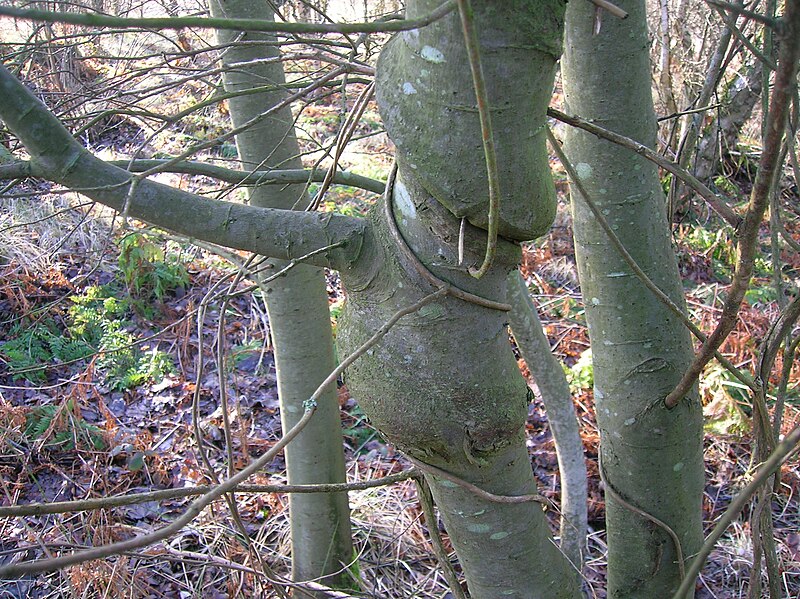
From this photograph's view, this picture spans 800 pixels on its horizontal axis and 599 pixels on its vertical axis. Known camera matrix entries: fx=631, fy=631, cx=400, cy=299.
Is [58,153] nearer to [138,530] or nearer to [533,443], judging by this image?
[138,530]

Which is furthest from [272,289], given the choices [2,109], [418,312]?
[2,109]

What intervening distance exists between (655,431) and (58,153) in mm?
1296

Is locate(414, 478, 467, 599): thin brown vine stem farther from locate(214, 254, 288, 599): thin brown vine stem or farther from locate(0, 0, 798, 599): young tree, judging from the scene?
locate(214, 254, 288, 599): thin brown vine stem

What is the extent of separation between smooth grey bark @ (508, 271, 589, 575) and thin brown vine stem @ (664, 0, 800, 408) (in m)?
1.18

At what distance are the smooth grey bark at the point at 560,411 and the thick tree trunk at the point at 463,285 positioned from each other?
1111 mm

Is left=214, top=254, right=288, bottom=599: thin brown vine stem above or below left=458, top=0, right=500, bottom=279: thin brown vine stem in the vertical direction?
below

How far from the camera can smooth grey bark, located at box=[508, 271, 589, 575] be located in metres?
2.32

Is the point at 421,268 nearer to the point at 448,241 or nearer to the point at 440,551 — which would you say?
the point at 448,241

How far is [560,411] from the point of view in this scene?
2.54 m

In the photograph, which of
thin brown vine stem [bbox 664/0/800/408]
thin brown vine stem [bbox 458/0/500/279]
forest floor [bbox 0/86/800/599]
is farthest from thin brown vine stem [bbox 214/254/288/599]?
forest floor [bbox 0/86/800/599]

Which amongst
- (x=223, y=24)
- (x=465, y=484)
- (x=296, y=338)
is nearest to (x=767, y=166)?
(x=223, y=24)

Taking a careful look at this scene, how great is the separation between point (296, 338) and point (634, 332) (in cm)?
137

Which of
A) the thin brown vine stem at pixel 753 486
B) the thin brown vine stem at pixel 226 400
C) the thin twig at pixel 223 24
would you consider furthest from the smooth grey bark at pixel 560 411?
the thin twig at pixel 223 24

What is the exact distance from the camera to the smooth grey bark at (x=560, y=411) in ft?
7.63
